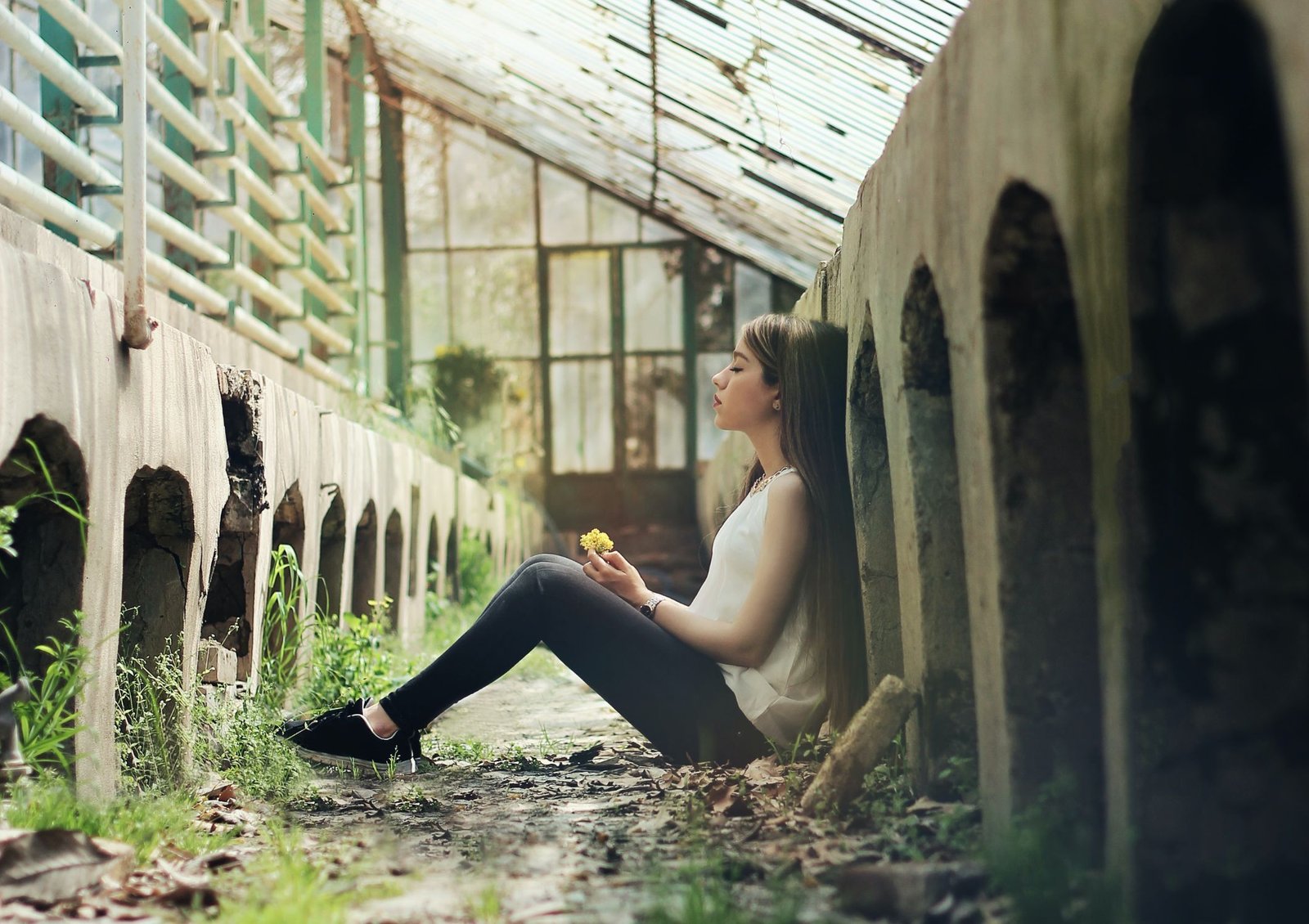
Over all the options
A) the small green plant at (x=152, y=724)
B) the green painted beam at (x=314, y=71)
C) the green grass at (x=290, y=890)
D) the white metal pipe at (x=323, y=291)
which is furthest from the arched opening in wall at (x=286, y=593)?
the green painted beam at (x=314, y=71)

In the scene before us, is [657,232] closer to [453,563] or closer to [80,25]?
[453,563]

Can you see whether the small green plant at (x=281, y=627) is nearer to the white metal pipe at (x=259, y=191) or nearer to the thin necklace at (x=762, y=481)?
the thin necklace at (x=762, y=481)

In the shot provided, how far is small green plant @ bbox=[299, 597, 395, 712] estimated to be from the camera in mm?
3896

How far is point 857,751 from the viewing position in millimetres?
2580

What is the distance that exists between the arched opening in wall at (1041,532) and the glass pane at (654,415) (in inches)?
524

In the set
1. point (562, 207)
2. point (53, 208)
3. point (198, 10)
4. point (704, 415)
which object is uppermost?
point (562, 207)

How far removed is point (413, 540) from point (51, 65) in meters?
3.57

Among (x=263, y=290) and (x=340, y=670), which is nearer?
(x=340, y=670)

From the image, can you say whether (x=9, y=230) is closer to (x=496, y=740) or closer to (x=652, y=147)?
(x=496, y=740)

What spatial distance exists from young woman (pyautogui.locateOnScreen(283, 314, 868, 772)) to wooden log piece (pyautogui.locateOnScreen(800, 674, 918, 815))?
1.52 feet

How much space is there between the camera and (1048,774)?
2021 millimetres

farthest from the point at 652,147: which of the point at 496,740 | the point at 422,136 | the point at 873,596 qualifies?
the point at 873,596

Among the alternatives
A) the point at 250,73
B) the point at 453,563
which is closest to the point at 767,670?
the point at 250,73

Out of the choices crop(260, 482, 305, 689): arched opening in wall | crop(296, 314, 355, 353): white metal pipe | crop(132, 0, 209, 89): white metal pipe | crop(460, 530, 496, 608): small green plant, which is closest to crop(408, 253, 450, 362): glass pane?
crop(296, 314, 355, 353): white metal pipe
